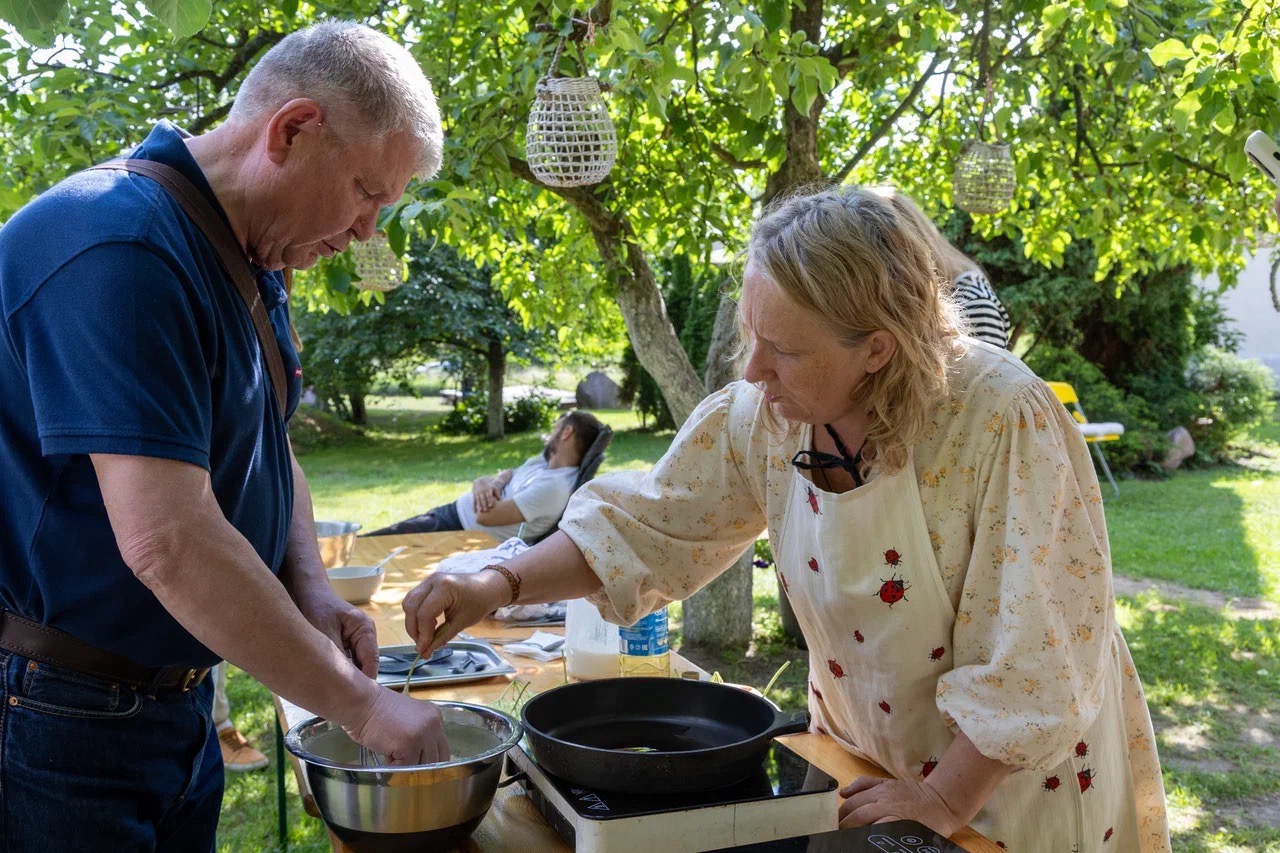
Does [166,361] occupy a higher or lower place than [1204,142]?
lower

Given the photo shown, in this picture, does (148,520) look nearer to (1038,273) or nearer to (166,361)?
(166,361)

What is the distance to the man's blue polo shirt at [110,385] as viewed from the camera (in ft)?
3.95

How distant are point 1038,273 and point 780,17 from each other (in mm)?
9412

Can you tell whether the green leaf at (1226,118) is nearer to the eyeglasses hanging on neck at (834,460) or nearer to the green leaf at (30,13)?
the eyeglasses hanging on neck at (834,460)

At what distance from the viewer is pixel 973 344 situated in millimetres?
1606

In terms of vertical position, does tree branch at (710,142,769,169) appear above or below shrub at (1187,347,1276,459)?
above

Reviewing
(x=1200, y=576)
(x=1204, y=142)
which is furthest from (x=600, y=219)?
(x=1200, y=576)

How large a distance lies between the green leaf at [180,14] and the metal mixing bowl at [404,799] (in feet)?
2.65

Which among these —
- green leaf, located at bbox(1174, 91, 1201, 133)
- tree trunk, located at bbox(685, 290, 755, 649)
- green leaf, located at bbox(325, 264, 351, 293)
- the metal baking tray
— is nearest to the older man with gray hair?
the metal baking tray

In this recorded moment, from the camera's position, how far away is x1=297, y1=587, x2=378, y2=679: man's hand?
68.7 inches

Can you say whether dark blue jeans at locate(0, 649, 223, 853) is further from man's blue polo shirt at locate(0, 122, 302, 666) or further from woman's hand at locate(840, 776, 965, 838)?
woman's hand at locate(840, 776, 965, 838)

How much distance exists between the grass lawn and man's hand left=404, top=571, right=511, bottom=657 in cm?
231

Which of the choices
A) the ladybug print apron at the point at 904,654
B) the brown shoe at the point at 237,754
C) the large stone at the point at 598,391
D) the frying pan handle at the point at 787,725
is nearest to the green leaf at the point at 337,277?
the brown shoe at the point at 237,754

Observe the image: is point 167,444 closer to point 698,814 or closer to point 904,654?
point 698,814
